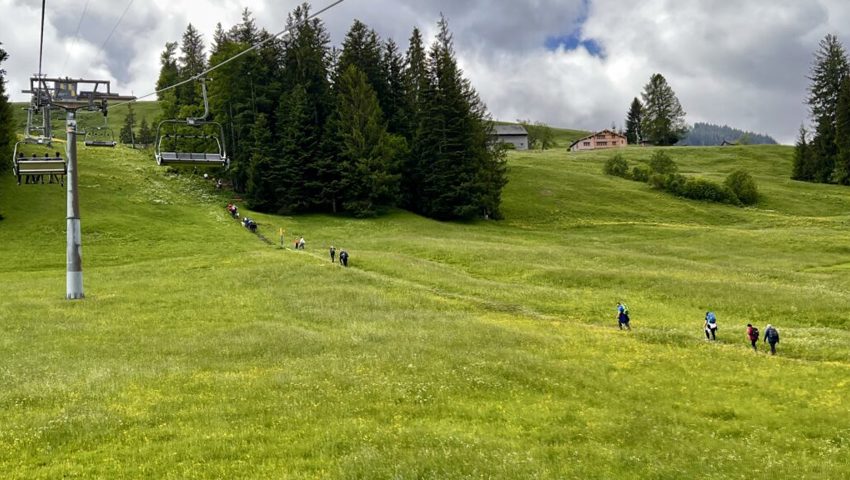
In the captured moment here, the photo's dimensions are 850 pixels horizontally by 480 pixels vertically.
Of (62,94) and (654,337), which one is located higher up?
(62,94)

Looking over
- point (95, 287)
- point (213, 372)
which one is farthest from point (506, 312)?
point (95, 287)

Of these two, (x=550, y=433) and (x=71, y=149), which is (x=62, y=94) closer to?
(x=71, y=149)

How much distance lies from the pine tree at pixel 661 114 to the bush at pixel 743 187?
80818mm

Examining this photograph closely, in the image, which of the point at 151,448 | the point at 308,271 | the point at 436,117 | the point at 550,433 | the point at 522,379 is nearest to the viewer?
the point at 151,448

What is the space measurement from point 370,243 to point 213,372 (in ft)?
134

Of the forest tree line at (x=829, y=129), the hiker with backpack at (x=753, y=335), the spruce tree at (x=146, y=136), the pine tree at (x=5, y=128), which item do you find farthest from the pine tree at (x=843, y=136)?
the spruce tree at (x=146, y=136)

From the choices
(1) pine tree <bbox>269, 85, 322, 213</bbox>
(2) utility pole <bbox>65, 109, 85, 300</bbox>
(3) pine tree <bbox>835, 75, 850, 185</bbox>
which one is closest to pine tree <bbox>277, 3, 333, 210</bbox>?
(1) pine tree <bbox>269, 85, 322, 213</bbox>

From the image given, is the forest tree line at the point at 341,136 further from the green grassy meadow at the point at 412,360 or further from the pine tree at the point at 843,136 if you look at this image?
the pine tree at the point at 843,136

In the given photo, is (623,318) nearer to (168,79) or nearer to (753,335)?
(753,335)

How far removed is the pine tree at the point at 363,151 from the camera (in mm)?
79812

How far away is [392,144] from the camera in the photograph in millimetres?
85062

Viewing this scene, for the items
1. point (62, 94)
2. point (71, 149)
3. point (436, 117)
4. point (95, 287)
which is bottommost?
point (95, 287)

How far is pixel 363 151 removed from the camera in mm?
80688

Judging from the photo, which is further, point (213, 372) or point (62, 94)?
point (62, 94)
